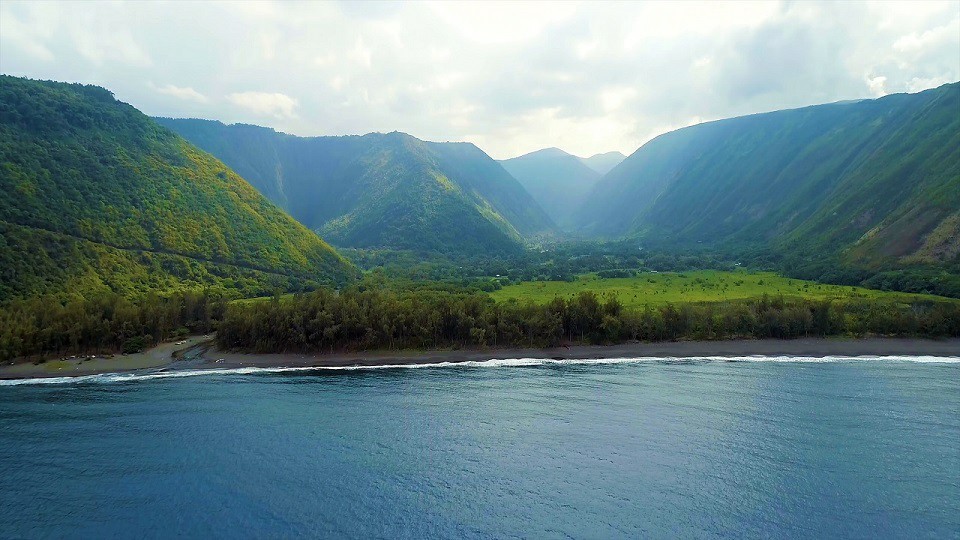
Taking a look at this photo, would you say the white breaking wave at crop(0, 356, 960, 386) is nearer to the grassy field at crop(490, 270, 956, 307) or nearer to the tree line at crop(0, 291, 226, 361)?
the tree line at crop(0, 291, 226, 361)

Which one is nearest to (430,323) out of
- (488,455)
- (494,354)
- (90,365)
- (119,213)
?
(494,354)

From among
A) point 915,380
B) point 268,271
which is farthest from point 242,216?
point 915,380

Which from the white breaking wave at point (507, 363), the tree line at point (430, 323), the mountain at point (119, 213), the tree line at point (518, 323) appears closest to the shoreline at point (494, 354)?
the white breaking wave at point (507, 363)

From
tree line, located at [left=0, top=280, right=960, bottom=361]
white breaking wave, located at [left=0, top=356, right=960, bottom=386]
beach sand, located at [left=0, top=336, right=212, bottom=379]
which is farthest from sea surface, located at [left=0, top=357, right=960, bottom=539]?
tree line, located at [left=0, top=280, right=960, bottom=361]

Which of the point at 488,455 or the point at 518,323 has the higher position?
the point at 518,323

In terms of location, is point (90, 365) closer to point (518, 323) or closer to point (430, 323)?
point (430, 323)

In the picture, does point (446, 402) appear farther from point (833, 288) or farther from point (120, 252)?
point (833, 288)

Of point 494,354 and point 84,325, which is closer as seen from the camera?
point 84,325
